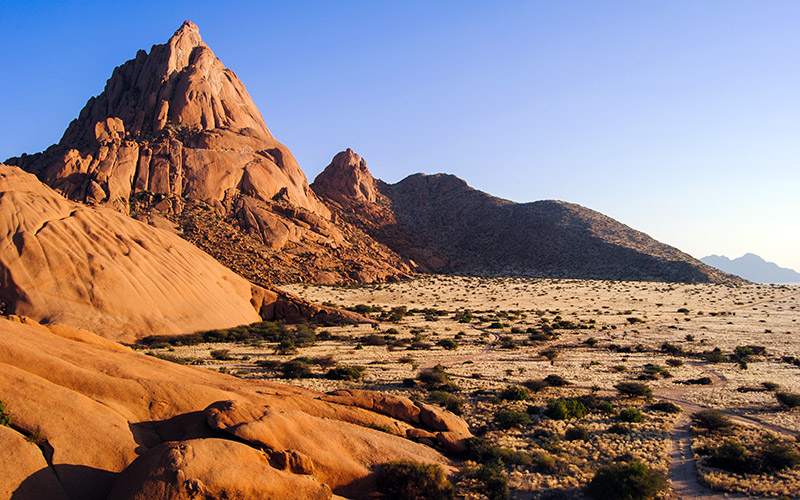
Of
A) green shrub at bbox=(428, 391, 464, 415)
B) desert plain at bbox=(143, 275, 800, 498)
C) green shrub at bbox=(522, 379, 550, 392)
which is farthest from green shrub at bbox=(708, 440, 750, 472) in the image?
green shrub at bbox=(428, 391, 464, 415)

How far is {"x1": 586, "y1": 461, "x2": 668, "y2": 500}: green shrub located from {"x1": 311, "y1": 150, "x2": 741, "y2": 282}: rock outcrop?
86.6 m

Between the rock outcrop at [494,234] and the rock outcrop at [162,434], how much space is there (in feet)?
283

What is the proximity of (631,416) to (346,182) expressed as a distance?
109 meters

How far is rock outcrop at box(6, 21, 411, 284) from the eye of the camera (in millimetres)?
65663

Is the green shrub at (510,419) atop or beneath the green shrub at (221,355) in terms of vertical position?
atop

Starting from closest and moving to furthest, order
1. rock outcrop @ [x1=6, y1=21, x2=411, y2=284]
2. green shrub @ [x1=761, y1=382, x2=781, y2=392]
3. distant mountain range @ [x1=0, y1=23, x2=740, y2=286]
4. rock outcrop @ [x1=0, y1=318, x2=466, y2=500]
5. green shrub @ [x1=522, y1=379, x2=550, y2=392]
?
rock outcrop @ [x1=0, y1=318, x2=466, y2=500] < green shrub @ [x1=522, y1=379, x2=550, y2=392] < green shrub @ [x1=761, y1=382, x2=781, y2=392] < rock outcrop @ [x1=6, y1=21, x2=411, y2=284] < distant mountain range @ [x1=0, y1=23, x2=740, y2=286]

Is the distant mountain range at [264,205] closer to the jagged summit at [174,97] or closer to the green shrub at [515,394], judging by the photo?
the jagged summit at [174,97]

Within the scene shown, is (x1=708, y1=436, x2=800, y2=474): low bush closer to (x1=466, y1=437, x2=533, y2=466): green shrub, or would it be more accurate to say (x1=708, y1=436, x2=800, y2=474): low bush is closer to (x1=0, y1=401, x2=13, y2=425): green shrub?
(x1=466, y1=437, x2=533, y2=466): green shrub

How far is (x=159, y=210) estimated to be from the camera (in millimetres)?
65625

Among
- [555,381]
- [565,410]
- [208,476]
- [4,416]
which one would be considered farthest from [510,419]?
[4,416]

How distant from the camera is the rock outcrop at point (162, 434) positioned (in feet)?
24.4

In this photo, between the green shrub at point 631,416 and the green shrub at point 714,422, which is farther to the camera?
the green shrub at point 631,416

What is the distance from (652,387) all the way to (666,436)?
651 cm

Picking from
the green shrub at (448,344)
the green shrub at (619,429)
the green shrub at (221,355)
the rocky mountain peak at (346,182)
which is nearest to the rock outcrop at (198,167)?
the rocky mountain peak at (346,182)
